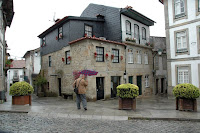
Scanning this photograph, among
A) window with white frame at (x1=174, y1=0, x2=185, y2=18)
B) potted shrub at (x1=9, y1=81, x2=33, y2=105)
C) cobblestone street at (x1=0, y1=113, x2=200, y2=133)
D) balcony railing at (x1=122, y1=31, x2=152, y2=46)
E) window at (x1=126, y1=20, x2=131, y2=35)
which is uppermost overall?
window with white frame at (x1=174, y1=0, x2=185, y2=18)

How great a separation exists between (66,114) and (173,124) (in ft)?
15.0

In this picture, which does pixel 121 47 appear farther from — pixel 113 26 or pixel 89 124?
pixel 89 124

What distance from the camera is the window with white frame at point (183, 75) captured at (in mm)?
14186

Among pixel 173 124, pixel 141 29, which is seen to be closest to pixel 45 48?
pixel 141 29

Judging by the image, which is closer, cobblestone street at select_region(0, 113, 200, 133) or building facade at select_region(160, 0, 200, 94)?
cobblestone street at select_region(0, 113, 200, 133)

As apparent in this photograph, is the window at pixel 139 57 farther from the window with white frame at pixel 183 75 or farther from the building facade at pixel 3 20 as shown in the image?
the building facade at pixel 3 20

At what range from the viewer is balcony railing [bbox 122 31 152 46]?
1642cm

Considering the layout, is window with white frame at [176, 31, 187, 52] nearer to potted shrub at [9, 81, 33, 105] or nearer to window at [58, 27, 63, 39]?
window at [58, 27, 63, 39]

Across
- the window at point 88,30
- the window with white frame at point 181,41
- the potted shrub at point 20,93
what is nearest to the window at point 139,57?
the window with white frame at point 181,41

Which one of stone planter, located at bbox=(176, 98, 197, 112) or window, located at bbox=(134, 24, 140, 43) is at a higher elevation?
window, located at bbox=(134, 24, 140, 43)

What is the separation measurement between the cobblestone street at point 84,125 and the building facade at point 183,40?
8.41 m

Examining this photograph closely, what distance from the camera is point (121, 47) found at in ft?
51.9

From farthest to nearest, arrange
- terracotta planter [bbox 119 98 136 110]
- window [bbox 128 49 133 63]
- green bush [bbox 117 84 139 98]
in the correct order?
1. window [bbox 128 49 133 63]
2. terracotta planter [bbox 119 98 136 110]
3. green bush [bbox 117 84 139 98]

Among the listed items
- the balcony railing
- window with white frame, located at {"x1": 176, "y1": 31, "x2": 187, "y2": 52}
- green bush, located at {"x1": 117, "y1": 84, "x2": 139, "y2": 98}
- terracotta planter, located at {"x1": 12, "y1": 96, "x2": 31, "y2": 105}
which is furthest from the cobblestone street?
the balcony railing
